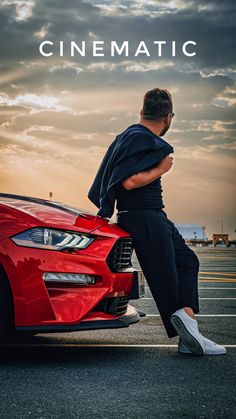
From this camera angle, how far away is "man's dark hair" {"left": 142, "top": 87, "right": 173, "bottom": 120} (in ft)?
19.1

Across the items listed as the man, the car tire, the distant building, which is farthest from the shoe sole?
the distant building

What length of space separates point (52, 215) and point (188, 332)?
1315 mm

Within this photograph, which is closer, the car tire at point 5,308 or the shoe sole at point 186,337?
the car tire at point 5,308

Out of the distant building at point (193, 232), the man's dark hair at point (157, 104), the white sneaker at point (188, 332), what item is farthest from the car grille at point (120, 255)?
the distant building at point (193, 232)

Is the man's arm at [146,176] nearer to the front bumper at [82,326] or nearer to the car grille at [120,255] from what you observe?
the car grille at [120,255]

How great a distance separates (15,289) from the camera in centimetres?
498

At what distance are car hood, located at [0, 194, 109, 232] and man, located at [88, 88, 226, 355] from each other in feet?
0.80

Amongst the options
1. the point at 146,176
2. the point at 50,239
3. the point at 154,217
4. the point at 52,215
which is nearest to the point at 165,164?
the point at 146,176

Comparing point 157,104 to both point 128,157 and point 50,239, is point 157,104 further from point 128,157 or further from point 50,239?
point 50,239

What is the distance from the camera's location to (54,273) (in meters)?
5.01

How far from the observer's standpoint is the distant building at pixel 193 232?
170 m

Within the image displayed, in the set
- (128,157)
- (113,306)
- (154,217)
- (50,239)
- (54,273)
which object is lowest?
(113,306)

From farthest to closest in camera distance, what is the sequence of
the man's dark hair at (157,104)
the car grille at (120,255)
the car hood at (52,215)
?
the man's dark hair at (157,104) → the car grille at (120,255) → the car hood at (52,215)

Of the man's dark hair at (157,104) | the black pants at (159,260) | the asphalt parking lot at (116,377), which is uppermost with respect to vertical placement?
the man's dark hair at (157,104)
